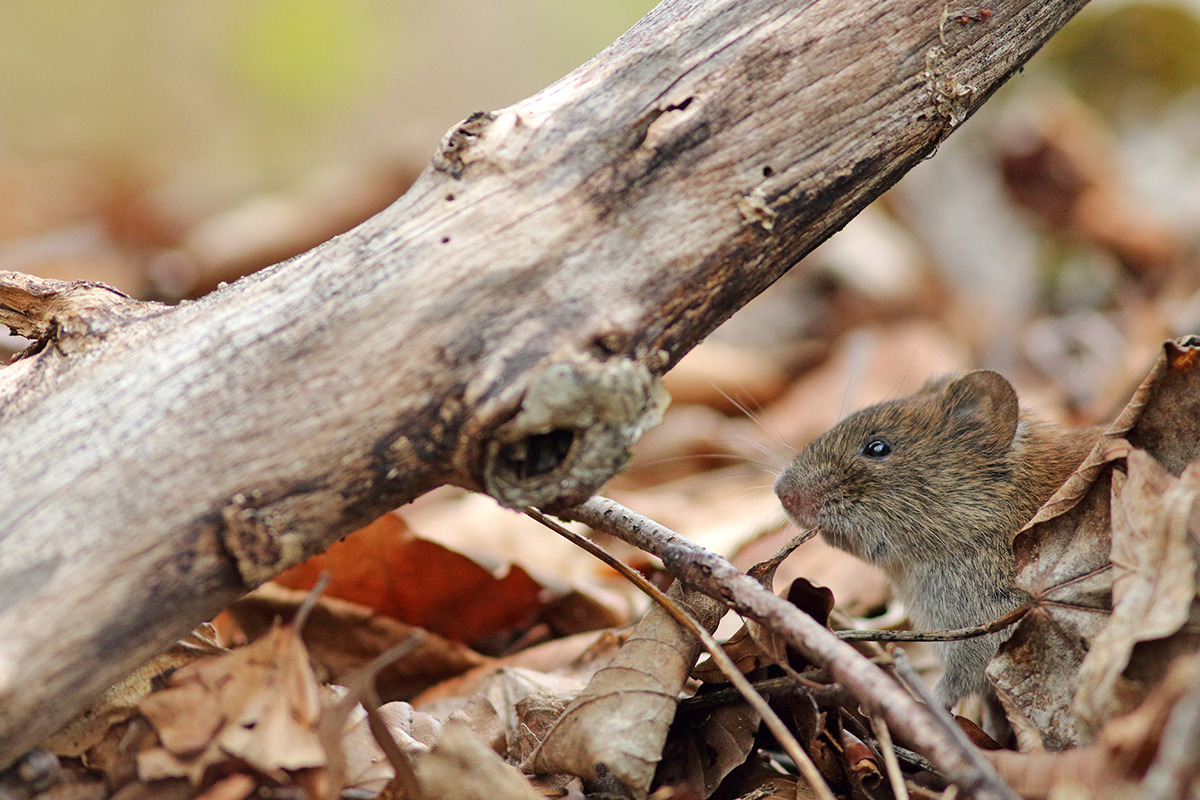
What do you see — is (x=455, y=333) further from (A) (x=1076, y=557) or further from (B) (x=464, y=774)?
(A) (x=1076, y=557)

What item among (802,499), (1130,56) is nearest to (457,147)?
(802,499)

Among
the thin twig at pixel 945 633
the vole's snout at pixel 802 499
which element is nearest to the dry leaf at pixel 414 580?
the vole's snout at pixel 802 499

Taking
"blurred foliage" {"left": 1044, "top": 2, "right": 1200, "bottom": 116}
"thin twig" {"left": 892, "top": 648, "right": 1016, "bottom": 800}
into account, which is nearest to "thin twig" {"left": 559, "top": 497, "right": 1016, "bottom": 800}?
"thin twig" {"left": 892, "top": 648, "right": 1016, "bottom": 800}

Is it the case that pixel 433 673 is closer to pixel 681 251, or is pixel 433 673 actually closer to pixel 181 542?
pixel 181 542

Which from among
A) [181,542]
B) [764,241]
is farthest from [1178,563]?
[181,542]

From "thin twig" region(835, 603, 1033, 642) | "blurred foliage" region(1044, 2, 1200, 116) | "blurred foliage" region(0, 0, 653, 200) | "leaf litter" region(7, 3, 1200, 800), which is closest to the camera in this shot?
"leaf litter" region(7, 3, 1200, 800)

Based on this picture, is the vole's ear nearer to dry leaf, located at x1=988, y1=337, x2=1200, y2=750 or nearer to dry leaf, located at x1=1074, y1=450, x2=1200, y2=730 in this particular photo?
dry leaf, located at x1=988, y1=337, x2=1200, y2=750

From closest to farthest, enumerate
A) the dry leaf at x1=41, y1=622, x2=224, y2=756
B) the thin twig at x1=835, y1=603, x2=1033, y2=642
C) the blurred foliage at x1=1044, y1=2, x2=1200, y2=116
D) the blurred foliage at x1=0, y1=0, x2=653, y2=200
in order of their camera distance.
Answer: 1. the dry leaf at x1=41, y1=622, x2=224, y2=756
2. the thin twig at x1=835, y1=603, x2=1033, y2=642
3. the blurred foliage at x1=1044, y1=2, x2=1200, y2=116
4. the blurred foliage at x1=0, y1=0, x2=653, y2=200

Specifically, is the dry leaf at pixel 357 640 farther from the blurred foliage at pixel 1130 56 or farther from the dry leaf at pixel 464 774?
the blurred foliage at pixel 1130 56
